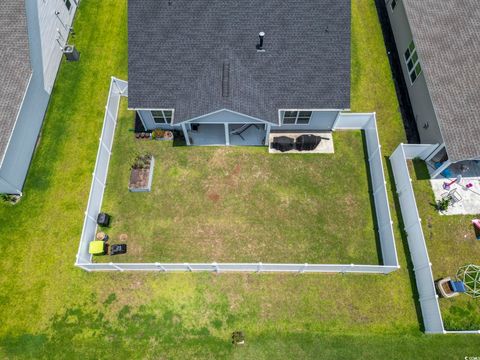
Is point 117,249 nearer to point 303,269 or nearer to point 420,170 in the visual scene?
point 303,269

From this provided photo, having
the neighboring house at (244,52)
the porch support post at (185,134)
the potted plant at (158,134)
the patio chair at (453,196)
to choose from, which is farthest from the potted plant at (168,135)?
the patio chair at (453,196)

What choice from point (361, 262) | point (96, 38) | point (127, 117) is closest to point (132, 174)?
point (127, 117)

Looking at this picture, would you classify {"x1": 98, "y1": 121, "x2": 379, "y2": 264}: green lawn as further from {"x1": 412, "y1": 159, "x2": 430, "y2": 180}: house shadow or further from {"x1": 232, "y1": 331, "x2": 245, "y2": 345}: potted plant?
{"x1": 232, "y1": 331, "x2": 245, "y2": 345}: potted plant

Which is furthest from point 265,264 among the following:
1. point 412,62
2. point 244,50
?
point 412,62

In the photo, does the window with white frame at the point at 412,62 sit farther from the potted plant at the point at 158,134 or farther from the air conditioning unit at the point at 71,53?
the air conditioning unit at the point at 71,53

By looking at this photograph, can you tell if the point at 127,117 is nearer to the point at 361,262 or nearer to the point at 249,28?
the point at 249,28

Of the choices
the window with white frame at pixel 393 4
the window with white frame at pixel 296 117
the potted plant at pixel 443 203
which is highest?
the window with white frame at pixel 393 4

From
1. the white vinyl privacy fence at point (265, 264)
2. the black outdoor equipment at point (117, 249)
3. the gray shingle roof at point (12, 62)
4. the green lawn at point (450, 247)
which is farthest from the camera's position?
the gray shingle roof at point (12, 62)
